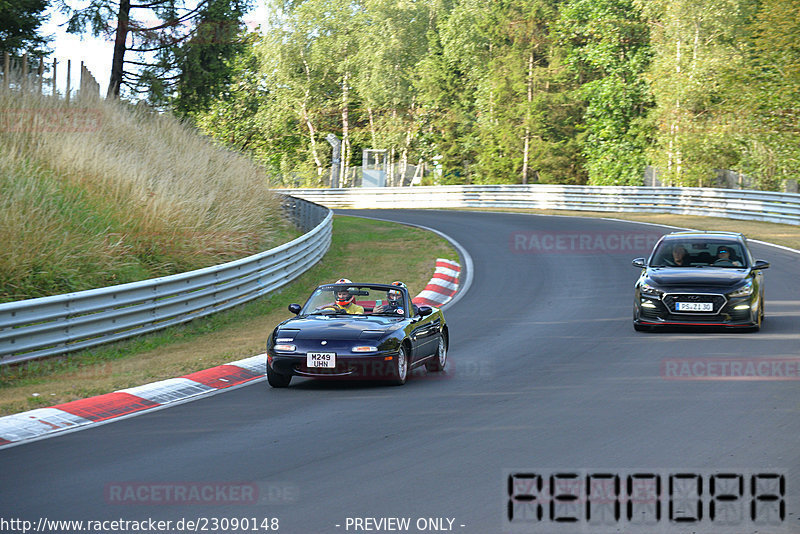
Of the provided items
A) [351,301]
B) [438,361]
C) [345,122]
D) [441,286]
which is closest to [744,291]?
[438,361]

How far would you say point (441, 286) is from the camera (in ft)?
72.0

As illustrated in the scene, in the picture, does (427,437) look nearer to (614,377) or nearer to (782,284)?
(614,377)

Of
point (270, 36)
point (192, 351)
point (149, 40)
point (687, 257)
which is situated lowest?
point (192, 351)

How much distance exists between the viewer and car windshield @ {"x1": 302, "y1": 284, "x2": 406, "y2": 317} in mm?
12367

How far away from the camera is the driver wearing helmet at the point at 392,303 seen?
40.5ft

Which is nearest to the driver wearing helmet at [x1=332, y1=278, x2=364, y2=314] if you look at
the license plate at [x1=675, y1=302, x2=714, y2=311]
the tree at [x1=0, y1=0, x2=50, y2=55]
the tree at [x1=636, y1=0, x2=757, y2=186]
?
the license plate at [x1=675, y1=302, x2=714, y2=311]

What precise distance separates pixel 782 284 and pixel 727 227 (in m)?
12.2

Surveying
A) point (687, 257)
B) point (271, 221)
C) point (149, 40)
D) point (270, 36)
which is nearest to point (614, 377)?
point (687, 257)

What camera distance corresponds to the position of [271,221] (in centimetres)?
2841

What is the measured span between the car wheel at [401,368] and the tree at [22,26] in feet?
73.0

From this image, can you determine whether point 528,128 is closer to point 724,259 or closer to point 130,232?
point 130,232

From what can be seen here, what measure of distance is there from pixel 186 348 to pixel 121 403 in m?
4.50

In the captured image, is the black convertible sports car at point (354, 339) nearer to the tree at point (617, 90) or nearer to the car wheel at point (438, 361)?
the car wheel at point (438, 361)

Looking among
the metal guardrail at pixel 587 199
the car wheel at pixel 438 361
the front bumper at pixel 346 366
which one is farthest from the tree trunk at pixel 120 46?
the front bumper at pixel 346 366
